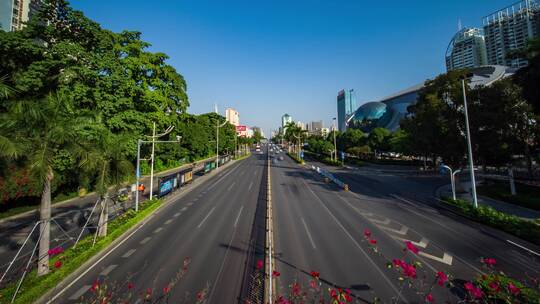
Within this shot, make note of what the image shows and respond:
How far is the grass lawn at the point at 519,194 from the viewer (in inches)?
768

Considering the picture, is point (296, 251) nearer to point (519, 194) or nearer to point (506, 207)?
point (506, 207)

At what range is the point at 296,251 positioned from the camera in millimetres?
11680

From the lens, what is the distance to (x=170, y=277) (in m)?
9.27

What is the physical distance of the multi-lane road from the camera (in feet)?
28.2

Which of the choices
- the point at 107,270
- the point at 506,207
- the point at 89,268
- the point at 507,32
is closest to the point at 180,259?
the point at 107,270

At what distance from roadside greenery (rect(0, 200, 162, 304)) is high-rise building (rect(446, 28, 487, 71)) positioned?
193189 millimetres

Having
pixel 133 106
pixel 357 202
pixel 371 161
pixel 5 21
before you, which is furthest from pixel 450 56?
pixel 5 21

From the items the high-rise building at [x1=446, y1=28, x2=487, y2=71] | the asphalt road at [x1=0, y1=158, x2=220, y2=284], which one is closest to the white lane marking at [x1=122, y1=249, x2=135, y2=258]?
the asphalt road at [x1=0, y1=158, x2=220, y2=284]

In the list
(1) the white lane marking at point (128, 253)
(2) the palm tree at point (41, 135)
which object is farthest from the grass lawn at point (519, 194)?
(2) the palm tree at point (41, 135)

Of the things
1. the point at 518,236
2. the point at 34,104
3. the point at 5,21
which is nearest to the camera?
the point at 34,104

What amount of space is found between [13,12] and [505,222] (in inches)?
5339

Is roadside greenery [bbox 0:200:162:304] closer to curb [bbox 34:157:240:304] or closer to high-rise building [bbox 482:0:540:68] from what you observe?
curb [bbox 34:157:240:304]

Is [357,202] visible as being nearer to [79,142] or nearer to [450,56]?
[79,142]

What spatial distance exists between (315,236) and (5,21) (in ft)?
386
